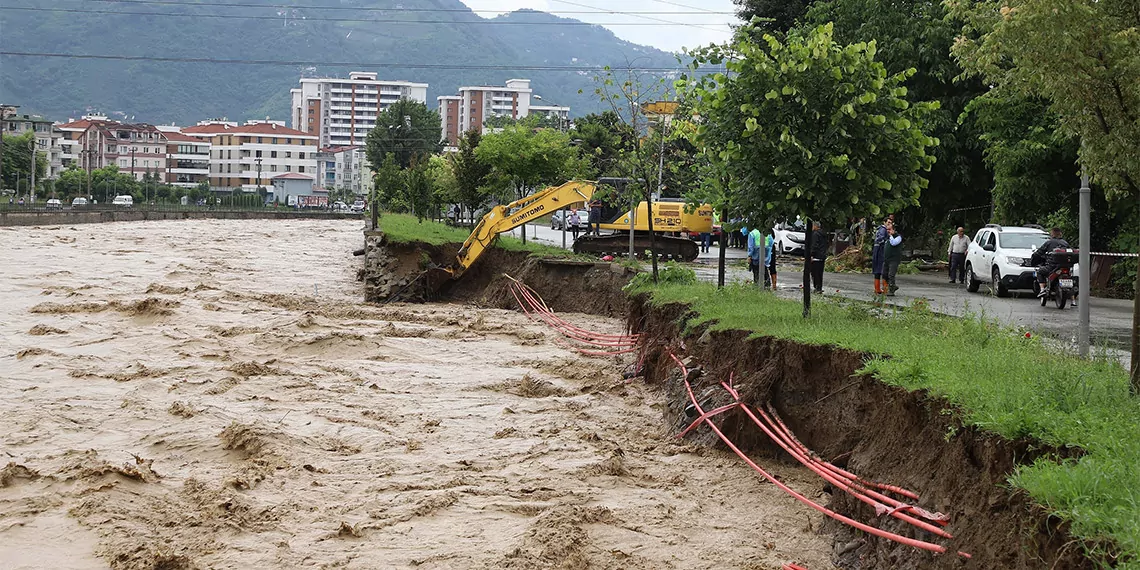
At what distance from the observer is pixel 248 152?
17312cm

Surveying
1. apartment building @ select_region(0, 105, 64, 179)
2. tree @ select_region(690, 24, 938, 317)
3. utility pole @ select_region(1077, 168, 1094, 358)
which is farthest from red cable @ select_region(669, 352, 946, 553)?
apartment building @ select_region(0, 105, 64, 179)

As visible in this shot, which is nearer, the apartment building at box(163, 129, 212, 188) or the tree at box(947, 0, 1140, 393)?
the tree at box(947, 0, 1140, 393)

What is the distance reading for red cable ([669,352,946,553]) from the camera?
6.48m

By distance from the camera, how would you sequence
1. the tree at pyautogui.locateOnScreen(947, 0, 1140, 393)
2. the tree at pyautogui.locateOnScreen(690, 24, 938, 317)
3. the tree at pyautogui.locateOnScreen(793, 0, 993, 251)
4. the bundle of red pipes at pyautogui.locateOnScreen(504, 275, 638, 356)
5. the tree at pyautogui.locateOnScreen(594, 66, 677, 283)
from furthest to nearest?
1. the tree at pyautogui.locateOnScreen(793, 0, 993, 251)
2. the tree at pyautogui.locateOnScreen(594, 66, 677, 283)
3. the bundle of red pipes at pyautogui.locateOnScreen(504, 275, 638, 356)
4. the tree at pyautogui.locateOnScreen(690, 24, 938, 317)
5. the tree at pyautogui.locateOnScreen(947, 0, 1140, 393)

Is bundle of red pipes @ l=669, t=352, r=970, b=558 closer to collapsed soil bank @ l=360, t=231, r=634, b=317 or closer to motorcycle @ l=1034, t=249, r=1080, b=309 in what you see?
motorcycle @ l=1034, t=249, r=1080, b=309

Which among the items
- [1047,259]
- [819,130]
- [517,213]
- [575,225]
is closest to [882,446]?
[819,130]

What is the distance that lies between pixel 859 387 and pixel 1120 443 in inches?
126

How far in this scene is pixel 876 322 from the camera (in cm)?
1194

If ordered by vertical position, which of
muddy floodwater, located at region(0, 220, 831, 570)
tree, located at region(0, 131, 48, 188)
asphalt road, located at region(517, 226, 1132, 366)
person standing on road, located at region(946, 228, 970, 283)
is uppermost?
tree, located at region(0, 131, 48, 188)

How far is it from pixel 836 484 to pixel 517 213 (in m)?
19.9

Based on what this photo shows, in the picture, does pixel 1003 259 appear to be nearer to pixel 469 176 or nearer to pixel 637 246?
pixel 637 246

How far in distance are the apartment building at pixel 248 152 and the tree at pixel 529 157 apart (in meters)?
140

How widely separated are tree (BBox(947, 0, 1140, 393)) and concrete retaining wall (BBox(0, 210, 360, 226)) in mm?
59301

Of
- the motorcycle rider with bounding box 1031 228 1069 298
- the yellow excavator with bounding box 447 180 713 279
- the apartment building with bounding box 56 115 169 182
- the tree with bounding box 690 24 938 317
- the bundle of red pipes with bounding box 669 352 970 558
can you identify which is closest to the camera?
the bundle of red pipes with bounding box 669 352 970 558
